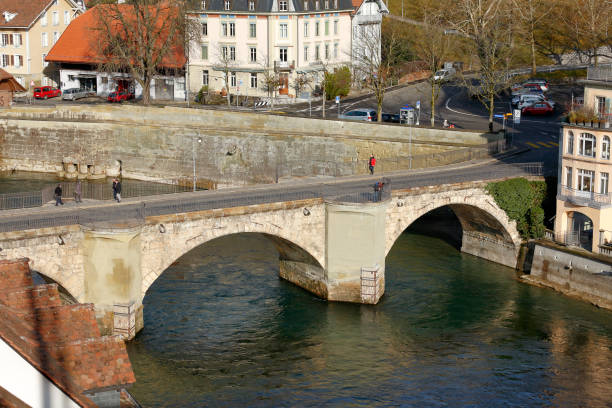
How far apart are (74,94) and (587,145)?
59275 mm

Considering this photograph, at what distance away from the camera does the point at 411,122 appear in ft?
277

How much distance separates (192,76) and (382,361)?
6077 centimetres

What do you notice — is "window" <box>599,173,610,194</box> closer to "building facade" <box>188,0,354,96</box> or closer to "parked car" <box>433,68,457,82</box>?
"parked car" <box>433,68,457,82</box>

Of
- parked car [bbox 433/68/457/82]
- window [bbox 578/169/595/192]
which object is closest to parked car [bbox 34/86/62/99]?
parked car [bbox 433/68/457/82]

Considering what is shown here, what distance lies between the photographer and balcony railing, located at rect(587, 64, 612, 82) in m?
61.4

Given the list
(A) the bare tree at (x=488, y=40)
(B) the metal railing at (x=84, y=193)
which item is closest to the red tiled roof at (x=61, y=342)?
(B) the metal railing at (x=84, y=193)

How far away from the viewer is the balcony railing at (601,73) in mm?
61375

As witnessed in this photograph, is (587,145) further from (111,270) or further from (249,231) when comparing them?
(111,270)

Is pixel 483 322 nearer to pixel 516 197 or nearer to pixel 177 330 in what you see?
pixel 516 197

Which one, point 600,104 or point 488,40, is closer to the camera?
point 600,104

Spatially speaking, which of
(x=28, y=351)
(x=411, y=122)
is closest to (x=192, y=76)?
(x=411, y=122)

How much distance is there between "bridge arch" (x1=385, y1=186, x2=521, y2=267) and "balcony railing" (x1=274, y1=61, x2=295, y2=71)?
37.3 m

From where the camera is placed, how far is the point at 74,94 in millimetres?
103125

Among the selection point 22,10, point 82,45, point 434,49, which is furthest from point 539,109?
point 22,10
